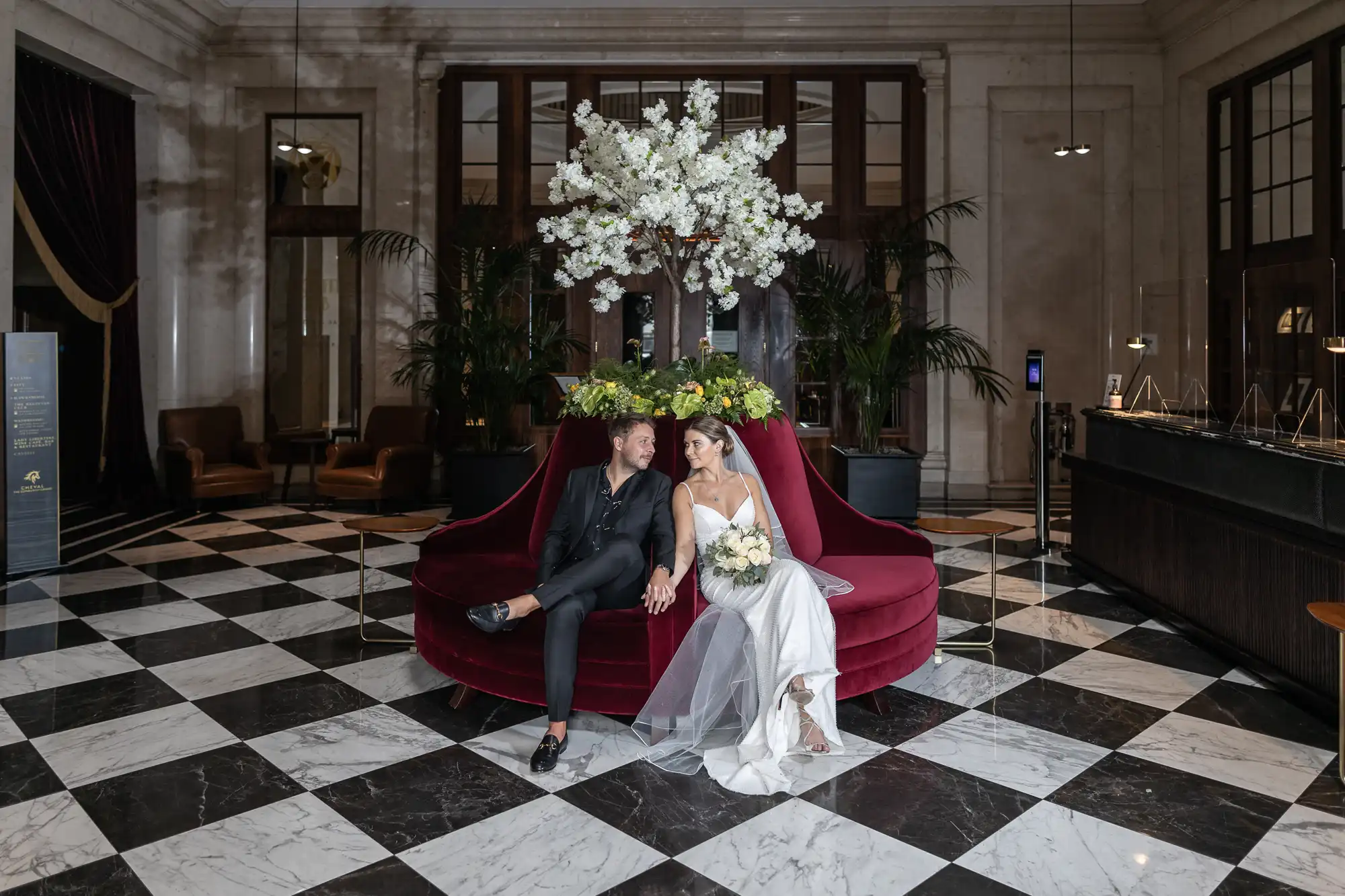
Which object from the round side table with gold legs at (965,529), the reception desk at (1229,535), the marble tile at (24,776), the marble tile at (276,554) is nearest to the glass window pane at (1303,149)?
the reception desk at (1229,535)

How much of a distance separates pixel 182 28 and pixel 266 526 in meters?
4.98

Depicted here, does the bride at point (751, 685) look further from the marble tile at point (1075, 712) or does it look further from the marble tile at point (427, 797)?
the marble tile at point (1075, 712)

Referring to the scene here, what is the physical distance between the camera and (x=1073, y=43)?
32.0ft

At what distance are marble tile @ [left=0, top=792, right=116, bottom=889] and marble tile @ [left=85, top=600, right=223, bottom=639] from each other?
6.69 ft

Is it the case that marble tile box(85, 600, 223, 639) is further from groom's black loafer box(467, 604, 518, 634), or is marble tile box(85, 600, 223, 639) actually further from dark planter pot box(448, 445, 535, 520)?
dark planter pot box(448, 445, 535, 520)

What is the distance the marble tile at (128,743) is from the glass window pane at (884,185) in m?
8.27

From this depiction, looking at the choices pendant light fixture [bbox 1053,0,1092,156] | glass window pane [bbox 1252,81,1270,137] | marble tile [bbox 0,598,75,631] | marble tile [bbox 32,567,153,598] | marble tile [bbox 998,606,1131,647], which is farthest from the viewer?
pendant light fixture [bbox 1053,0,1092,156]

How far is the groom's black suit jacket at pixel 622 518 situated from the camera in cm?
367

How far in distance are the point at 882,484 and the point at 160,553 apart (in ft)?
18.3

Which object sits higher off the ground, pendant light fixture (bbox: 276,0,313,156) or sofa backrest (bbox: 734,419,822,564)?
pendant light fixture (bbox: 276,0,313,156)

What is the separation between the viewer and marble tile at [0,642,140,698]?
13.4ft

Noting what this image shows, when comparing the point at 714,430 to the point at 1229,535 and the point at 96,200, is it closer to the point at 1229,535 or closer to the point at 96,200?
the point at 1229,535

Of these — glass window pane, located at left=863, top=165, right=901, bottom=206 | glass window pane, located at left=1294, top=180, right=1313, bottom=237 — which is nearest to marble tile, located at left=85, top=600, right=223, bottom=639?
glass window pane, located at left=863, top=165, right=901, bottom=206

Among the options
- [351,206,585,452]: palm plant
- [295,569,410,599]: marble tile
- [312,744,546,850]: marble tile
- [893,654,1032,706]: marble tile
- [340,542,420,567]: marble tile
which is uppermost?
[351,206,585,452]: palm plant
